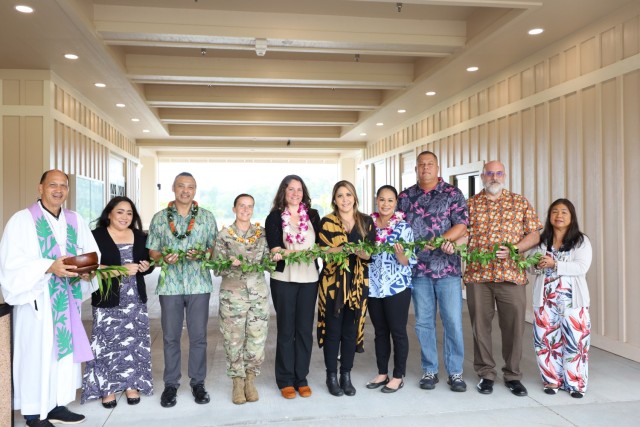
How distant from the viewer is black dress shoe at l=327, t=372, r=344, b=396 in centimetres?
407

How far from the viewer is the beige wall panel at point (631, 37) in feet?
16.7

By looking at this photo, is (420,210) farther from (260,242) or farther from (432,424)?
(432,424)

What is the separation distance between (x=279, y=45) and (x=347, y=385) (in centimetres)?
451

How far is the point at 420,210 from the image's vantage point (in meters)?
4.23

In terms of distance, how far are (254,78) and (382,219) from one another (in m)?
4.95

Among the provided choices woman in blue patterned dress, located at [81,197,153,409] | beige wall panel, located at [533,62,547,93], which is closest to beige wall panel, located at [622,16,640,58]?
beige wall panel, located at [533,62,547,93]

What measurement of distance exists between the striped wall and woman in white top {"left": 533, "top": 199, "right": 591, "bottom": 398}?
154cm

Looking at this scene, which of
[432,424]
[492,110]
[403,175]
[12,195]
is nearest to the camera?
[432,424]

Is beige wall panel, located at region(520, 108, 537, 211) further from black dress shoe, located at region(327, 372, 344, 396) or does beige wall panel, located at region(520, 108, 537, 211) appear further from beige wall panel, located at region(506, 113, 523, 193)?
black dress shoe, located at region(327, 372, 344, 396)

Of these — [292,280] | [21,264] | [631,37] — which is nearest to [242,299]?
[292,280]

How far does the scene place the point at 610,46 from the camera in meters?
5.48

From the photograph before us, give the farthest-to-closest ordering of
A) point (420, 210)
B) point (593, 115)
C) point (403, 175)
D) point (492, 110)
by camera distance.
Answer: point (403, 175) → point (492, 110) → point (593, 115) → point (420, 210)

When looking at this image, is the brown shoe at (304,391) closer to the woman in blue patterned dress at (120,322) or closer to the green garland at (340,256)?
the green garland at (340,256)

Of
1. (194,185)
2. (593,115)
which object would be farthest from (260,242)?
(593,115)
